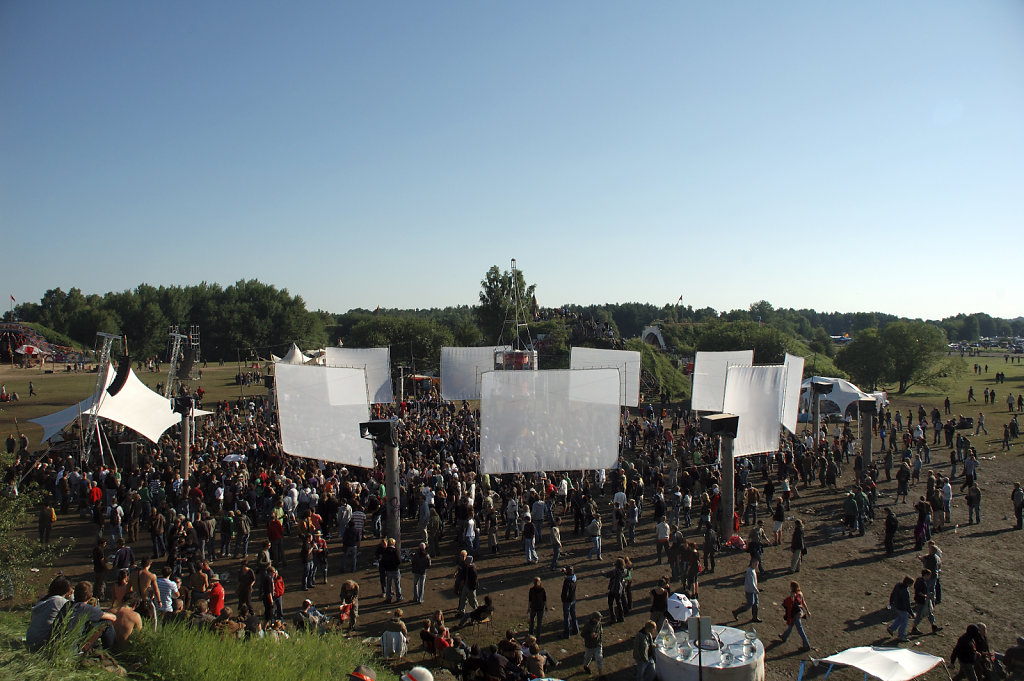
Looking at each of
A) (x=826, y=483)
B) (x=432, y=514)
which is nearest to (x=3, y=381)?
(x=432, y=514)

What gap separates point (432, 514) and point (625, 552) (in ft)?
14.5

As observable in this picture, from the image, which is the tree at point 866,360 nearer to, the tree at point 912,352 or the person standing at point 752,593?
the tree at point 912,352

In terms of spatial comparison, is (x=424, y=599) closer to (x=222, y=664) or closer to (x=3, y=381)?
(x=222, y=664)

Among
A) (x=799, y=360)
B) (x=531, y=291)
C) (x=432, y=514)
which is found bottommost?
(x=432, y=514)

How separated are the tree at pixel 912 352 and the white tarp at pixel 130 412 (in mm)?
46383

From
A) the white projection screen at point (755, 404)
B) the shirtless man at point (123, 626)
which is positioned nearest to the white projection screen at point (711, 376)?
the white projection screen at point (755, 404)

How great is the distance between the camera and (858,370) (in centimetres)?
4634

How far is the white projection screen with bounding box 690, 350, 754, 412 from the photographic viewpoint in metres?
21.0

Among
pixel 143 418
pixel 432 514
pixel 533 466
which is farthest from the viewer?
pixel 143 418

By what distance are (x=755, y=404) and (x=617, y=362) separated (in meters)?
6.23

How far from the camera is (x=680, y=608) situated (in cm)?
909

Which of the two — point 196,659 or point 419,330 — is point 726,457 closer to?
point 196,659

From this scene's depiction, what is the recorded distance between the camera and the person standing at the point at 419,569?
1077 centimetres

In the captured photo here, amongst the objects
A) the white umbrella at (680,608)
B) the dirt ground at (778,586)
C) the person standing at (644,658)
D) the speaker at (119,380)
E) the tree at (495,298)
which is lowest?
the dirt ground at (778,586)
